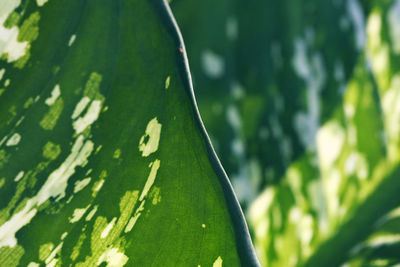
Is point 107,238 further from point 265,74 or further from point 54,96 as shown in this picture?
point 265,74

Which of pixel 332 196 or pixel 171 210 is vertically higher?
pixel 171 210

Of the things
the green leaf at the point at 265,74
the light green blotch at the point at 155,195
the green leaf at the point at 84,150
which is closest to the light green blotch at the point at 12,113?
the green leaf at the point at 84,150

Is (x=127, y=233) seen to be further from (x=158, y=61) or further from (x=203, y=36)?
(x=203, y=36)

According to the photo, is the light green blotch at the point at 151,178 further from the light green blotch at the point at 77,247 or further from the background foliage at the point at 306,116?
the background foliage at the point at 306,116

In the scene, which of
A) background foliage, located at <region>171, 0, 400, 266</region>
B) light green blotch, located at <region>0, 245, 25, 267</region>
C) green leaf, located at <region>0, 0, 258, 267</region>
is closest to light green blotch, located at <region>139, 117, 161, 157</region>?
green leaf, located at <region>0, 0, 258, 267</region>

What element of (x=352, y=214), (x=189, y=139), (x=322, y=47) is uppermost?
(x=189, y=139)

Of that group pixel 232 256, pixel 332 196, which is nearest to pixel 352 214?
pixel 332 196
